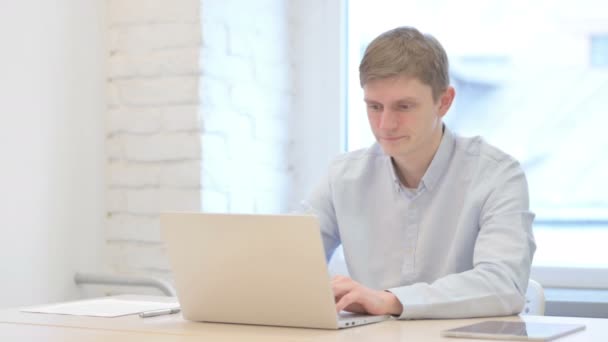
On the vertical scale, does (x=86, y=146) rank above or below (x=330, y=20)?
below

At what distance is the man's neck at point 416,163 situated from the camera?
2078 mm

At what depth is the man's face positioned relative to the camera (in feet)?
6.40

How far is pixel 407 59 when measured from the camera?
6.44 ft

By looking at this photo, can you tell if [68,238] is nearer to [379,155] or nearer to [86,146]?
[86,146]

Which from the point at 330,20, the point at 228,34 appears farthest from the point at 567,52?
the point at 228,34

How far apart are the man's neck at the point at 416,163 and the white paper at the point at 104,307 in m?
0.59

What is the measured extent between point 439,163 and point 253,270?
68cm

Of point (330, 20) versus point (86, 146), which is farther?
point (330, 20)

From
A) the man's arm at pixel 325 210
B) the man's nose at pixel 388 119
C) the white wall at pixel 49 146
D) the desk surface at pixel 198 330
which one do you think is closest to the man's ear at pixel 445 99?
the man's nose at pixel 388 119

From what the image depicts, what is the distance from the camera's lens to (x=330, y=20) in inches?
120

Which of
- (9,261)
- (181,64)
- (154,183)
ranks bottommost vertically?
(9,261)

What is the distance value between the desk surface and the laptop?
0.08ft

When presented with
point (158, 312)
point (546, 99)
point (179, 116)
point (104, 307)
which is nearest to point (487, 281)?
point (158, 312)

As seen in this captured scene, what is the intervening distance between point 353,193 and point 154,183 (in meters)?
0.71
